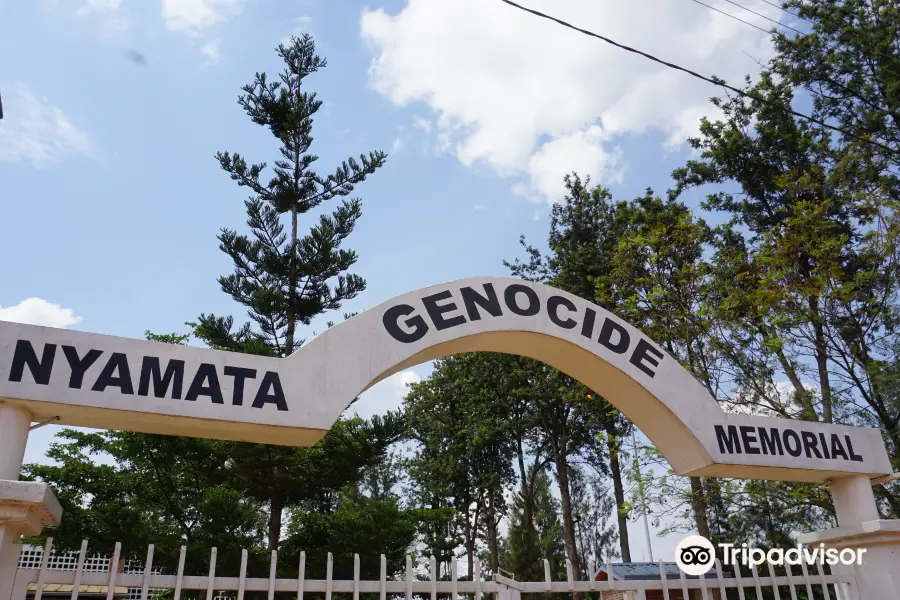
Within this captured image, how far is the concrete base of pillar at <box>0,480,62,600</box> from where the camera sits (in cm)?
317

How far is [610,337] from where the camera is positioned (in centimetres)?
466

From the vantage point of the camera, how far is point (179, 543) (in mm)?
11977

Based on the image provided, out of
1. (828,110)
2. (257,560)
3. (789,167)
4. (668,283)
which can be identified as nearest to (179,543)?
(257,560)

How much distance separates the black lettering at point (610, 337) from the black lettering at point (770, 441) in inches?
40.4

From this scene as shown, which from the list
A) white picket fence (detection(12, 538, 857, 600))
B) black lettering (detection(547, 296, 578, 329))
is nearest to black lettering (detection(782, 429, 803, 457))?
white picket fence (detection(12, 538, 857, 600))

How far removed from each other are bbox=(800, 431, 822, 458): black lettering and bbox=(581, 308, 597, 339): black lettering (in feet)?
6.27

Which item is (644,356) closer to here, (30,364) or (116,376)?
(116,376)

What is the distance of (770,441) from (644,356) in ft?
3.93

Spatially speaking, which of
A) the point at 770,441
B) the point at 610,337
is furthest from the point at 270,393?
the point at 770,441

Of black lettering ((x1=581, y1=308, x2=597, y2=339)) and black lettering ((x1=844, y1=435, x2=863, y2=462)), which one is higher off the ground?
black lettering ((x1=581, y1=308, x2=597, y2=339))

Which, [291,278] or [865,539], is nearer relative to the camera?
[865,539]

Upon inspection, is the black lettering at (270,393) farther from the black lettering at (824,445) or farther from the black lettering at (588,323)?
the black lettering at (824,445)

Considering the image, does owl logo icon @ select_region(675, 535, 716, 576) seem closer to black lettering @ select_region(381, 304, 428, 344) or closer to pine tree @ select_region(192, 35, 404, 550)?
black lettering @ select_region(381, 304, 428, 344)

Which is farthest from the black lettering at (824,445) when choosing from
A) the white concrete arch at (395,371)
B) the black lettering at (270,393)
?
the black lettering at (270,393)
